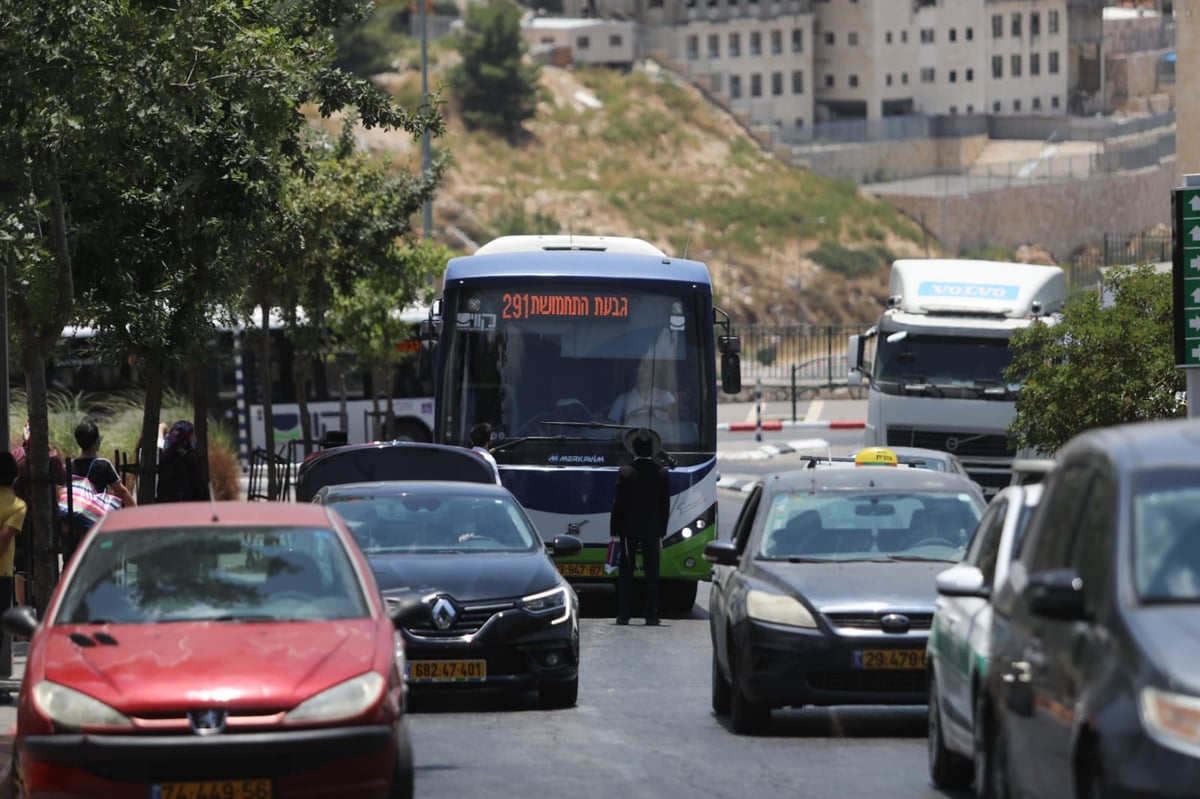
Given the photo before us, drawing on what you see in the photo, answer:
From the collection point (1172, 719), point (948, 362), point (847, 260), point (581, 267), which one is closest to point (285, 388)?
point (948, 362)

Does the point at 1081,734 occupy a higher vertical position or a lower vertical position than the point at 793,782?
higher

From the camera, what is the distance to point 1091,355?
2408 centimetres

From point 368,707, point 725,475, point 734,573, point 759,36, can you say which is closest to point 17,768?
point 368,707

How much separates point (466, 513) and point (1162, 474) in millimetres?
7875

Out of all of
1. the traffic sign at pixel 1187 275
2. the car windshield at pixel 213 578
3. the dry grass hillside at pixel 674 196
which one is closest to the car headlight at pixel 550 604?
the car windshield at pixel 213 578

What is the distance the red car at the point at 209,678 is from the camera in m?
8.16

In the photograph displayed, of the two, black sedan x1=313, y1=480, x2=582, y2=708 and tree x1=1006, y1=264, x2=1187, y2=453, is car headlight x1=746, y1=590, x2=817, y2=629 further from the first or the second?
tree x1=1006, y1=264, x2=1187, y2=453

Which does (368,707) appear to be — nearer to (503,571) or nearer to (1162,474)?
(1162,474)

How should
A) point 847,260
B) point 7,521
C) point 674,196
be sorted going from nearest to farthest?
point 7,521, point 847,260, point 674,196

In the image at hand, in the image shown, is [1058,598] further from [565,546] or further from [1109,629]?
[565,546]

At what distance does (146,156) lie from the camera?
615 inches

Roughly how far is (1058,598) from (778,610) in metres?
5.23

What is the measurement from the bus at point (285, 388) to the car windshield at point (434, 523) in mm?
22887

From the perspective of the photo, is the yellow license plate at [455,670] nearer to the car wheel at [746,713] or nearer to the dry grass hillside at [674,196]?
the car wheel at [746,713]
